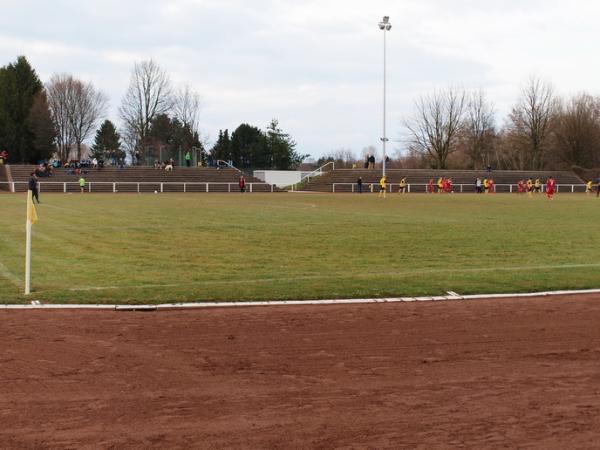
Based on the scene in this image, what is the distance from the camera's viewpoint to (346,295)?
9.70 m

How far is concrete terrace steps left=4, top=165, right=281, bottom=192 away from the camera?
60156mm

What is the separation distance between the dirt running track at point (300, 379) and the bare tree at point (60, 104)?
81.1 meters

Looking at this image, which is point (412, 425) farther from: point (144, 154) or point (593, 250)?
point (144, 154)

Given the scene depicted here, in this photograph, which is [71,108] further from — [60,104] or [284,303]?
[284,303]

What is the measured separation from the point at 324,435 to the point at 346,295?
17.4 feet

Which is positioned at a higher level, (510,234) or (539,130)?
(539,130)

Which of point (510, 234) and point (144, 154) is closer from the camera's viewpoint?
point (510, 234)

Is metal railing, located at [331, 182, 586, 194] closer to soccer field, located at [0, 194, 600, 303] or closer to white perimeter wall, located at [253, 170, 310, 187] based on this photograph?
white perimeter wall, located at [253, 170, 310, 187]

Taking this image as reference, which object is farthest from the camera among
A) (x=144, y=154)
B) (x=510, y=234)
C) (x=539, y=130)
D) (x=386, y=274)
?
(x=539, y=130)

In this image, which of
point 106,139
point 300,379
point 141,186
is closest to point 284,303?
point 300,379

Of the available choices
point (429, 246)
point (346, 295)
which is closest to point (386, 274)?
point (346, 295)

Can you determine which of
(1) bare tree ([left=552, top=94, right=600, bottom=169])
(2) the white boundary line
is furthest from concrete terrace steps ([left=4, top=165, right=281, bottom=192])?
(2) the white boundary line

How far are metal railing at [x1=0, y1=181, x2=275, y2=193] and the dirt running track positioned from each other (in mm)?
53623

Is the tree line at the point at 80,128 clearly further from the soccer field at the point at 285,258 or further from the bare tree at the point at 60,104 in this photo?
the soccer field at the point at 285,258
